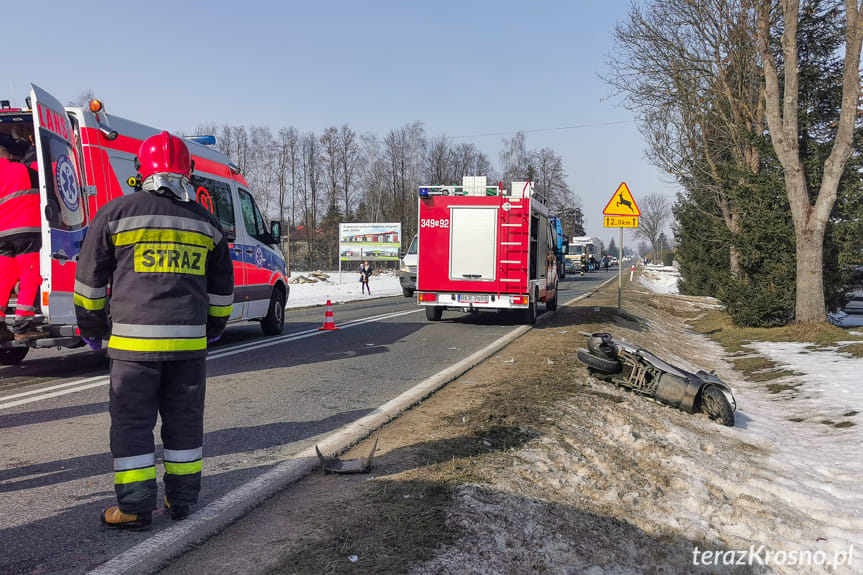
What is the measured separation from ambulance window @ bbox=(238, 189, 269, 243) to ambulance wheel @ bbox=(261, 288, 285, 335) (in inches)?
44.1

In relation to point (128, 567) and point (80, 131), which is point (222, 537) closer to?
point (128, 567)

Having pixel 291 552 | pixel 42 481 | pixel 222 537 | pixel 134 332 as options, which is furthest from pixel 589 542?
pixel 42 481

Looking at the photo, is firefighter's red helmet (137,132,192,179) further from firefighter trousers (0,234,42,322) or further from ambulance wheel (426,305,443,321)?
ambulance wheel (426,305,443,321)

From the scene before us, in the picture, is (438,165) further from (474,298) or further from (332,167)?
(474,298)

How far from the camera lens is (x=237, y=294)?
997cm

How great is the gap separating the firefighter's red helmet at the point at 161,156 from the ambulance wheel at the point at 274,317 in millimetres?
8087

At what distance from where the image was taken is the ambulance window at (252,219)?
10.7m

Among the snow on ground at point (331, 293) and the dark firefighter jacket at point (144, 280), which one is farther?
the snow on ground at point (331, 293)

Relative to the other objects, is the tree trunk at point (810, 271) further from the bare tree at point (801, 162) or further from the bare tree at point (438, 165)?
the bare tree at point (438, 165)

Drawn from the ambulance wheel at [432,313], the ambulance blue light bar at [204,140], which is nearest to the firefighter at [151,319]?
the ambulance blue light bar at [204,140]

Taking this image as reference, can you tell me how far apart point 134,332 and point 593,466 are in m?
3.37

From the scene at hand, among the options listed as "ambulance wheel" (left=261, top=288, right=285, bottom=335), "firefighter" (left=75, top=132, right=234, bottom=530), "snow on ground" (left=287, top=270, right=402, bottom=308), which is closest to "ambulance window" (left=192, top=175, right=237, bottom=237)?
"ambulance wheel" (left=261, top=288, right=285, bottom=335)

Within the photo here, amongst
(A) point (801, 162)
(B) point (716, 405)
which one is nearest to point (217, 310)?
(B) point (716, 405)

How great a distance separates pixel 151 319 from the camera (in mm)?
3285
